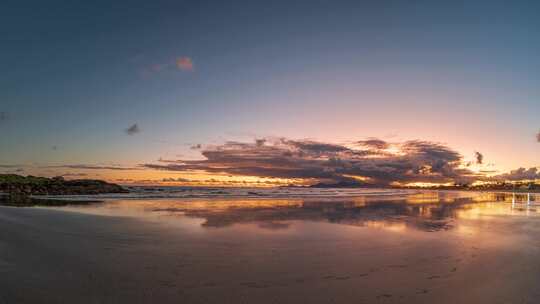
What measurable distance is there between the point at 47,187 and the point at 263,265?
57150mm

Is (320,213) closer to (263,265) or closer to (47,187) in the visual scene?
(263,265)

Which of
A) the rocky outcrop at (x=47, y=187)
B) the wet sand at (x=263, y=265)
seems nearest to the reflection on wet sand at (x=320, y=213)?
the wet sand at (x=263, y=265)

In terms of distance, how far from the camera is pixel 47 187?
54.1m

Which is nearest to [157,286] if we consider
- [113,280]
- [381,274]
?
[113,280]

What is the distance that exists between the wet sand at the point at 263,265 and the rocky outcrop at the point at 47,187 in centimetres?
3935

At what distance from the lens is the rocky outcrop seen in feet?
164

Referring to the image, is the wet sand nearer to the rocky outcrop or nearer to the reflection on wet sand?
the reflection on wet sand

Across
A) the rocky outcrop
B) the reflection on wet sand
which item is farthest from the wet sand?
the rocky outcrop

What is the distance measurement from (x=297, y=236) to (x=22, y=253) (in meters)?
9.72

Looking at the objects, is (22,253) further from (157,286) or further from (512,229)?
(512,229)

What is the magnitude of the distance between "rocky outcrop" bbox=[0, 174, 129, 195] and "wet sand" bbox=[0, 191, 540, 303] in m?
39.3

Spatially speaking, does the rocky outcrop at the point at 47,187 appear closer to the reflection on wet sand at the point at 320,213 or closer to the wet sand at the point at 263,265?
the reflection on wet sand at the point at 320,213

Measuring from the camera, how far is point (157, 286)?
7.52 meters

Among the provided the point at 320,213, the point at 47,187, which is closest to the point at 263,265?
the point at 320,213
